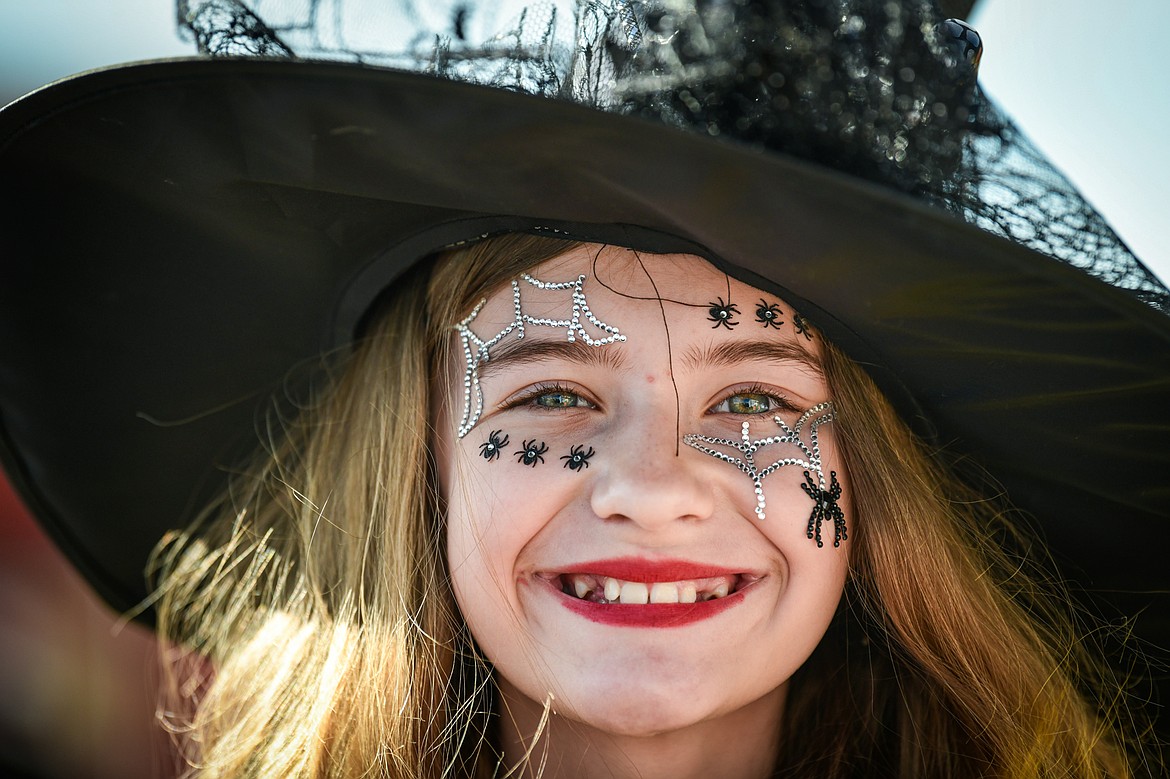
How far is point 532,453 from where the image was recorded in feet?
5.16

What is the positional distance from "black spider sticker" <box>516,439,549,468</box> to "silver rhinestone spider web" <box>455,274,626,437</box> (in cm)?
11

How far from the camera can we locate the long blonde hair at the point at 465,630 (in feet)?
5.53

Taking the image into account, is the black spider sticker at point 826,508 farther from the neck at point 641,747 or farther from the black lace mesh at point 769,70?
the black lace mesh at point 769,70

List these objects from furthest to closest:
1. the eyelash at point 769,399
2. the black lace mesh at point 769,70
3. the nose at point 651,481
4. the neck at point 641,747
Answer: the neck at point 641,747 → the eyelash at point 769,399 → the nose at point 651,481 → the black lace mesh at point 769,70

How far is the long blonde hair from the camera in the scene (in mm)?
1687

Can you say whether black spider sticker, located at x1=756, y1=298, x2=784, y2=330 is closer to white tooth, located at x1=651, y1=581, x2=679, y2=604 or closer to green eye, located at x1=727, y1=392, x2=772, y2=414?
green eye, located at x1=727, y1=392, x2=772, y2=414

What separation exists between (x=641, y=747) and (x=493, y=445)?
1.89 feet

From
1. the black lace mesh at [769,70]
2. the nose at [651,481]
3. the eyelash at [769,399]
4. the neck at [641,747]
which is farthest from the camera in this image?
the neck at [641,747]

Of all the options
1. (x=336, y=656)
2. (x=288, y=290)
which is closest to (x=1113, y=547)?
(x=336, y=656)

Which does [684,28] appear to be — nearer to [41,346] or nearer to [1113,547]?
[1113,547]

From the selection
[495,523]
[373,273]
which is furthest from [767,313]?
[373,273]

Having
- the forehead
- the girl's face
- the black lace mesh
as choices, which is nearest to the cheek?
the girl's face

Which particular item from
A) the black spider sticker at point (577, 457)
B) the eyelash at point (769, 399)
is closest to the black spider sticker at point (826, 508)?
the eyelash at point (769, 399)

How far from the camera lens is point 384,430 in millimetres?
1813
